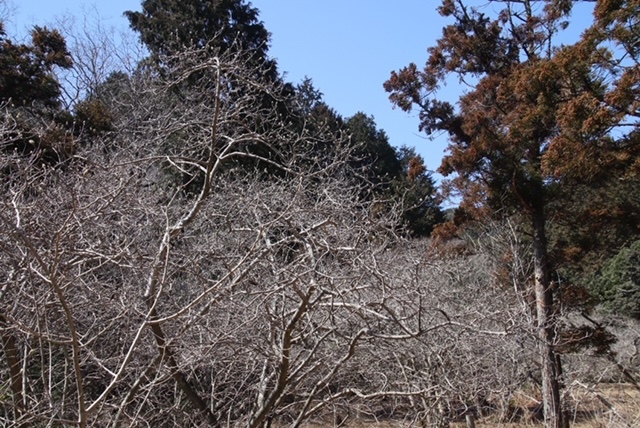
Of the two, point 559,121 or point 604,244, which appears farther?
point 604,244

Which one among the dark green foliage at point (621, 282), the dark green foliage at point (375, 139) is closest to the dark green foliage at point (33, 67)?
the dark green foliage at point (375, 139)

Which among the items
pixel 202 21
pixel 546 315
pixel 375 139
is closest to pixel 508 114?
pixel 546 315

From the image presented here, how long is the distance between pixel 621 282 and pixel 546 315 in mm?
9096

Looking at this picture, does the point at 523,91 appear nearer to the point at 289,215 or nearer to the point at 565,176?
the point at 565,176

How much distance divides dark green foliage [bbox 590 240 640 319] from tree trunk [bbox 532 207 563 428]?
7509 mm

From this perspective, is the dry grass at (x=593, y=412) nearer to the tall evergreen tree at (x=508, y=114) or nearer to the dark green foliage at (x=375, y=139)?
the tall evergreen tree at (x=508, y=114)

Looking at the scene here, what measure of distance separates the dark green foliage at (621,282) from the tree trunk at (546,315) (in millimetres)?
7509

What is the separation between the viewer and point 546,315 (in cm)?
984

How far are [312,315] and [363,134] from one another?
17990mm

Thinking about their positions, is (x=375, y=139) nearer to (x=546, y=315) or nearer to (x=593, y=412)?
(x=546, y=315)

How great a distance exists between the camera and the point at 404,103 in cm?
1182

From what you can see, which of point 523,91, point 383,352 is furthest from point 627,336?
point 383,352

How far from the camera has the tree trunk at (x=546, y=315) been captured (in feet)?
29.4

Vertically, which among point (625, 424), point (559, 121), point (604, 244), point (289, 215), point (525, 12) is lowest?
point (625, 424)
